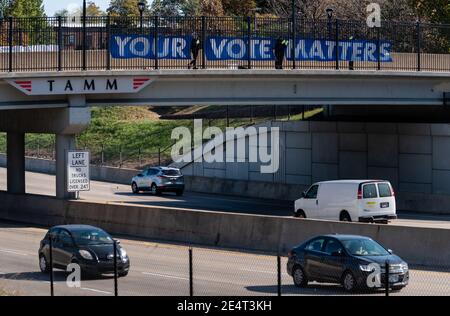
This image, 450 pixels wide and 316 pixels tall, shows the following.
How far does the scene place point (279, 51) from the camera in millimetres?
40875

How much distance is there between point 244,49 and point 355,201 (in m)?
9.22

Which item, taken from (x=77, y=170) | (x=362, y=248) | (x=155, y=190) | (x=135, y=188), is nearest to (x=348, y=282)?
(x=362, y=248)

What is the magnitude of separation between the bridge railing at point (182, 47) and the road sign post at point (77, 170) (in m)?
3.27

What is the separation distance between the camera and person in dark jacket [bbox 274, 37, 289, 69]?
40.8m

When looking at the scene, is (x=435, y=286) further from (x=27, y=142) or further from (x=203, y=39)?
(x=27, y=142)

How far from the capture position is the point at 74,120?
125 ft

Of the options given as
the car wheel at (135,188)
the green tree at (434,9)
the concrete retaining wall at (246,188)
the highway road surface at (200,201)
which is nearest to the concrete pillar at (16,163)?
the highway road surface at (200,201)

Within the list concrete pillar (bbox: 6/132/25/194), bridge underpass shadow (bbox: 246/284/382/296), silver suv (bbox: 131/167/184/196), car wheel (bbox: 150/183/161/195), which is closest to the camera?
bridge underpass shadow (bbox: 246/284/382/296)

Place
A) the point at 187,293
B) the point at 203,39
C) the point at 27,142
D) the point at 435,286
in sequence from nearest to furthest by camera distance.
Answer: the point at 187,293 < the point at 435,286 < the point at 203,39 < the point at 27,142

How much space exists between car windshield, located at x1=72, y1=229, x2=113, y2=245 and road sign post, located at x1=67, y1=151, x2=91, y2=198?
12.6 meters

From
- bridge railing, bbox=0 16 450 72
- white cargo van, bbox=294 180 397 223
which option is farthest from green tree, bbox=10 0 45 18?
white cargo van, bbox=294 180 397 223

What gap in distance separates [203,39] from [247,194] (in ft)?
53.4

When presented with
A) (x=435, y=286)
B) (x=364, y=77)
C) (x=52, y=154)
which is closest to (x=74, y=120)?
(x=364, y=77)

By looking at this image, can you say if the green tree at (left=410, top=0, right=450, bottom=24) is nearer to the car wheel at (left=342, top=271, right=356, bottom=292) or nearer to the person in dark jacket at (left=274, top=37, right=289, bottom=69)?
the person in dark jacket at (left=274, top=37, right=289, bottom=69)
